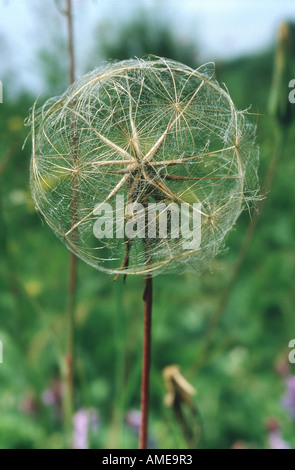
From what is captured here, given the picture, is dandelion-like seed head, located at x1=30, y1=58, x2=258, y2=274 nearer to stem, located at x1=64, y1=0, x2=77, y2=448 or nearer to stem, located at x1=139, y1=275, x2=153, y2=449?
stem, located at x1=139, y1=275, x2=153, y2=449

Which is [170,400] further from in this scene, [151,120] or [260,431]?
[260,431]

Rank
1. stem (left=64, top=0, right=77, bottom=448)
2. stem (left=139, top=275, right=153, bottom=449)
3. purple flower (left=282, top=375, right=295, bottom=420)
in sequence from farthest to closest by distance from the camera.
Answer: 1. purple flower (left=282, top=375, right=295, bottom=420)
2. stem (left=64, top=0, right=77, bottom=448)
3. stem (left=139, top=275, right=153, bottom=449)

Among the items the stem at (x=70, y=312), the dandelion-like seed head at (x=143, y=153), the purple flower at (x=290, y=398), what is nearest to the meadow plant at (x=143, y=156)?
the dandelion-like seed head at (x=143, y=153)

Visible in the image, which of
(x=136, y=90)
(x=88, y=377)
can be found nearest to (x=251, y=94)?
(x=88, y=377)

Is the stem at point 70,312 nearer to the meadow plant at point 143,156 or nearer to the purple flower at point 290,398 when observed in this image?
the meadow plant at point 143,156

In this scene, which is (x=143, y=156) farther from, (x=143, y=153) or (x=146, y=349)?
(x=146, y=349)

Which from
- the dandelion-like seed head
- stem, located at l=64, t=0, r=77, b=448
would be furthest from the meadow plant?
stem, located at l=64, t=0, r=77, b=448

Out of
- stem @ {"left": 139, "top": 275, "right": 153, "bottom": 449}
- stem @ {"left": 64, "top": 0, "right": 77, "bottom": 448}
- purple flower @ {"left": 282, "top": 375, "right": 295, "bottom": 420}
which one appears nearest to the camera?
stem @ {"left": 139, "top": 275, "right": 153, "bottom": 449}

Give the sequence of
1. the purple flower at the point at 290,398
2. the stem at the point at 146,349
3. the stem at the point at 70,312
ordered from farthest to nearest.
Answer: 1. the purple flower at the point at 290,398
2. the stem at the point at 70,312
3. the stem at the point at 146,349
